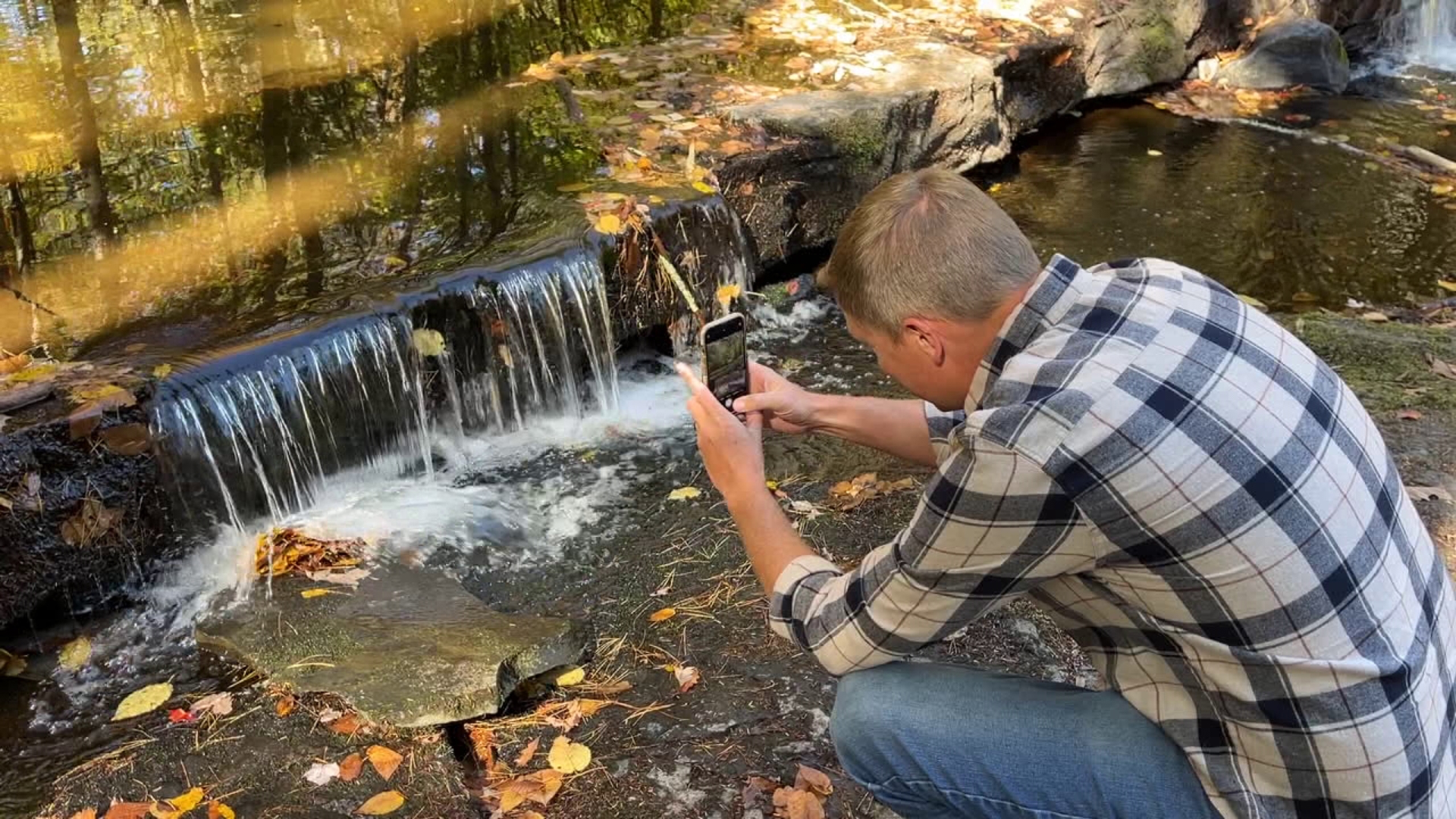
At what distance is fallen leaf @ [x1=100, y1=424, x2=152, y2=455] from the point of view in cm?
388

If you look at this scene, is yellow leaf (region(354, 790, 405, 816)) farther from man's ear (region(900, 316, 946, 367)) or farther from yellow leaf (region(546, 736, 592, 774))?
man's ear (region(900, 316, 946, 367))

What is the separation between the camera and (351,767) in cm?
311

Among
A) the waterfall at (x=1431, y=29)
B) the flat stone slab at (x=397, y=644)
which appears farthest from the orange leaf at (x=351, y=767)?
the waterfall at (x=1431, y=29)

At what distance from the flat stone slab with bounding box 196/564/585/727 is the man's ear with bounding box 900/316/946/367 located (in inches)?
72.3

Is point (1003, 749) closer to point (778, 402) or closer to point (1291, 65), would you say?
point (778, 402)

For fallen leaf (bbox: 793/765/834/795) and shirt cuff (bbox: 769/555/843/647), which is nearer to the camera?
shirt cuff (bbox: 769/555/843/647)

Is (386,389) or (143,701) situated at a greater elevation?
(386,389)

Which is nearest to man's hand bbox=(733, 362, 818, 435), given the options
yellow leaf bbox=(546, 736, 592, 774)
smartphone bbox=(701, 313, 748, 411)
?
smartphone bbox=(701, 313, 748, 411)

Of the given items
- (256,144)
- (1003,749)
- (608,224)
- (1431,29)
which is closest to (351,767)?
(1003,749)

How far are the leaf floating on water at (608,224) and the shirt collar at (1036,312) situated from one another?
3.52 m

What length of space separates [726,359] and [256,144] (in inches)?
169

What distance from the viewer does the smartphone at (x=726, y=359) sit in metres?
2.63

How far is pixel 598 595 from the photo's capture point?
154 inches

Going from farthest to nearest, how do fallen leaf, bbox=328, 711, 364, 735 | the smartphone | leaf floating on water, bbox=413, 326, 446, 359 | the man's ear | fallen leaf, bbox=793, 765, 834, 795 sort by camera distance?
1. leaf floating on water, bbox=413, 326, 446, 359
2. fallen leaf, bbox=328, 711, 364, 735
3. fallen leaf, bbox=793, 765, 834, 795
4. the smartphone
5. the man's ear
